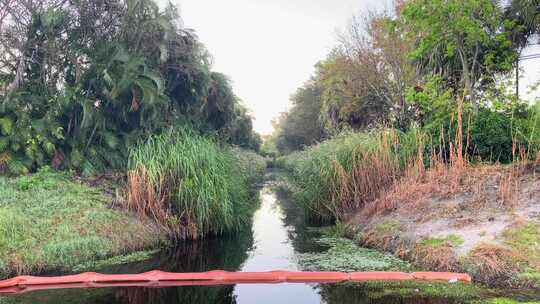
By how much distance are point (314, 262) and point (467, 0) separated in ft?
30.7

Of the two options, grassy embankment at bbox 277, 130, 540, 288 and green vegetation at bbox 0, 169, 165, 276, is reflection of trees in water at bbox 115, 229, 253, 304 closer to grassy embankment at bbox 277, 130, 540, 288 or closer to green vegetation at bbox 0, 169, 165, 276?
green vegetation at bbox 0, 169, 165, 276

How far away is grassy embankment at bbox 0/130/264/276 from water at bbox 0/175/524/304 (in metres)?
0.56

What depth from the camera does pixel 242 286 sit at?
18.6ft

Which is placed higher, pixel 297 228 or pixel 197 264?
pixel 297 228

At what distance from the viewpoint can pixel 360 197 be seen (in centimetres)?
912

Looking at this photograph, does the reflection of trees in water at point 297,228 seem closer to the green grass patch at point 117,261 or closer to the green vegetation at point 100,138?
the green vegetation at point 100,138

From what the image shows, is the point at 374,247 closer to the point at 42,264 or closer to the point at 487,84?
the point at 42,264

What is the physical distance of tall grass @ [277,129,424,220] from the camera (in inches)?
352

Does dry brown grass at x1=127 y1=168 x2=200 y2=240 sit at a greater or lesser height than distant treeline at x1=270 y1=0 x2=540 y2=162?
lesser

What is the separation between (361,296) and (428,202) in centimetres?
331

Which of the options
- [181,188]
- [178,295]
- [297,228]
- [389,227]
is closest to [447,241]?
[389,227]

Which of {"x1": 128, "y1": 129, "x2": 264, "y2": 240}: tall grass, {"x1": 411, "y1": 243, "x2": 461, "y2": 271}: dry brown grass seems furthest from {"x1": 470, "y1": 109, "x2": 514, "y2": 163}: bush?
{"x1": 128, "y1": 129, "x2": 264, "y2": 240}: tall grass

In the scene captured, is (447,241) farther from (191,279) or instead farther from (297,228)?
(297,228)

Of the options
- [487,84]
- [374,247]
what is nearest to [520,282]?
[374,247]
